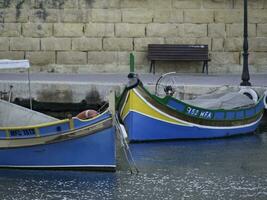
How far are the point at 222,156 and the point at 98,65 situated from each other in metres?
6.94

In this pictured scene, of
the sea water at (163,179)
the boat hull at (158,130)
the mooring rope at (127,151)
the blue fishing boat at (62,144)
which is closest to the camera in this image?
the sea water at (163,179)

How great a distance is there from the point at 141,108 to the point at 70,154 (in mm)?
3924

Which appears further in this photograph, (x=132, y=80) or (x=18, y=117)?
(x=132, y=80)

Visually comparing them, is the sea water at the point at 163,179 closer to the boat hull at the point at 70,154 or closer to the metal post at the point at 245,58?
A: the boat hull at the point at 70,154

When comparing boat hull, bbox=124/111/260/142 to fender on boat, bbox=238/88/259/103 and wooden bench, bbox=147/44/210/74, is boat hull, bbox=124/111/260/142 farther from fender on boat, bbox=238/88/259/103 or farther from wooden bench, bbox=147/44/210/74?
wooden bench, bbox=147/44/210/74

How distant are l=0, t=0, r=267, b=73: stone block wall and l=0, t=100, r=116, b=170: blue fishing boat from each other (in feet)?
26.1

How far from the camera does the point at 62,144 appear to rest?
18484mm

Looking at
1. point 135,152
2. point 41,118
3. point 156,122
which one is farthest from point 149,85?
point 41,118

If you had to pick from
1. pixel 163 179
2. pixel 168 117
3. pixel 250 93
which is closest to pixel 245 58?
pixel 250 93

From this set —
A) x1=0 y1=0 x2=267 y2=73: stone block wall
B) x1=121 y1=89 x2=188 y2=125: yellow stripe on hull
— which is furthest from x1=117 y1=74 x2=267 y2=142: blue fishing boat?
x1=0 y1=0 x2=267 y2=73: stone block wall

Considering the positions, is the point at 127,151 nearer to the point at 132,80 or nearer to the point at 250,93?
the point at 132,80

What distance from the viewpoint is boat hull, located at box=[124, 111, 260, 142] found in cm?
2230

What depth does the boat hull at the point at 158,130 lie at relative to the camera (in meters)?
22.3

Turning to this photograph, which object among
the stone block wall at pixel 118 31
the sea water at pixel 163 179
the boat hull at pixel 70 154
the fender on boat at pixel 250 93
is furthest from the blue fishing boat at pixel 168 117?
the stone block wall at pixel 118 31
